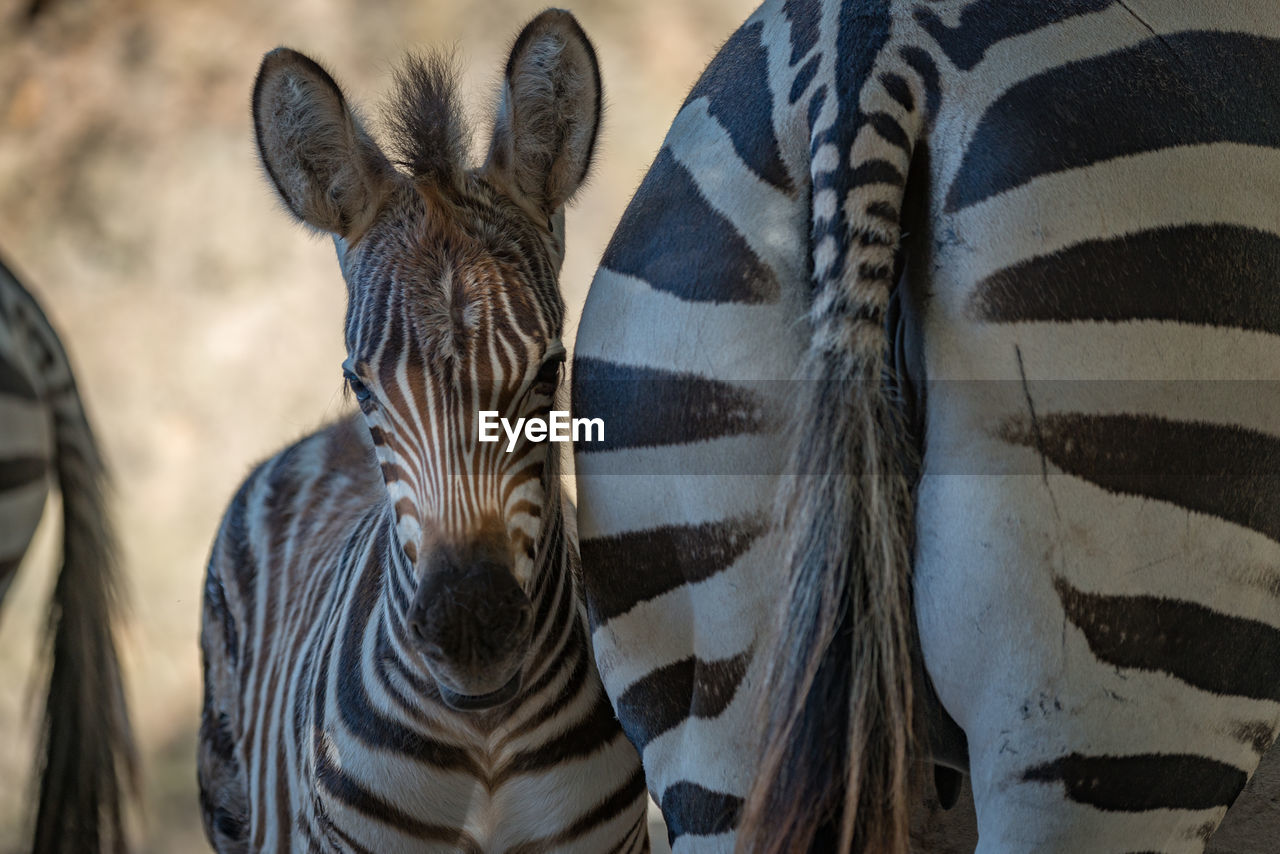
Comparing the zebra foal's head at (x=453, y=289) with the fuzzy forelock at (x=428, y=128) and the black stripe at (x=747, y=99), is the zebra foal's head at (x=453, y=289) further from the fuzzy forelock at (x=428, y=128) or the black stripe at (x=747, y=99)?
the black stripe at (x=747, y=99)

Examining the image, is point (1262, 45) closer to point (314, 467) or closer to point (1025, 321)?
point (1025, 321)

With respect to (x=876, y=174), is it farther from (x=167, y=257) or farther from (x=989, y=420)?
(x=167, y=257)

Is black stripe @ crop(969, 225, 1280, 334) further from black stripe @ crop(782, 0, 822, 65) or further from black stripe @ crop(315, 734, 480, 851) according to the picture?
black stripe @ crop(315, 734, 480, 851)

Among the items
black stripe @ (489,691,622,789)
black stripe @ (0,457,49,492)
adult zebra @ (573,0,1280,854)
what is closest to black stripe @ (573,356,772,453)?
adult zebra @ (573,0,1280,854)

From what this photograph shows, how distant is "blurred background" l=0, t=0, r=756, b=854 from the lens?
20.4ft

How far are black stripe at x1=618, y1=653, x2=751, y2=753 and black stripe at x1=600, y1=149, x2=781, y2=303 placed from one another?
522 mm

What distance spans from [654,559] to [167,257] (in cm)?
565

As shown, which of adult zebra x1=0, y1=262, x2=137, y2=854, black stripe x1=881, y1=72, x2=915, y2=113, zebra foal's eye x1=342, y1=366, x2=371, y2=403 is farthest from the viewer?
adult zebra x1=0, y1=262, x2=137, y2=854

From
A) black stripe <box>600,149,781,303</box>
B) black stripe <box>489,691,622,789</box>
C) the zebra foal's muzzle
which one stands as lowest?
black stripe <box>489,691,622,789</box>

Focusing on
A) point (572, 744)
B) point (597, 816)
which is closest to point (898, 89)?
point (572, 744)

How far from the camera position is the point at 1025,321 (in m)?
1.29

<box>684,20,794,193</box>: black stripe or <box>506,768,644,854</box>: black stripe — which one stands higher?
<box>684,20,794,193</box>: black stripe

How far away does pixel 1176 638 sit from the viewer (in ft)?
4.25

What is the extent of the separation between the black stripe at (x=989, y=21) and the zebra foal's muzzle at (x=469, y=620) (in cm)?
98
